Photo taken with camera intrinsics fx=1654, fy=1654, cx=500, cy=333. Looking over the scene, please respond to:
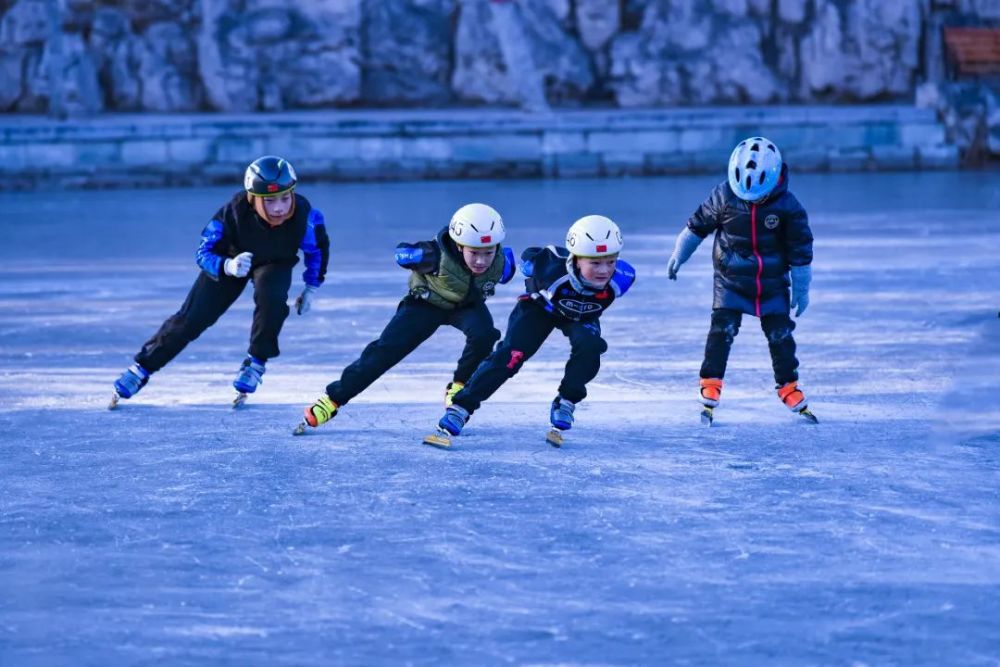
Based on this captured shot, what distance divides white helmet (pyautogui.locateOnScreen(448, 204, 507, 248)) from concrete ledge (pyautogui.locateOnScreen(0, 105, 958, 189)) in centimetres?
1382

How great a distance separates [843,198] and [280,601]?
13.5m

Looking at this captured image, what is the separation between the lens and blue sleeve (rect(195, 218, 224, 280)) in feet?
23.1

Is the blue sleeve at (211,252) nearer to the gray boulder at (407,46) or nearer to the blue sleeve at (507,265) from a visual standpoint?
the blue sleeve at (507,265)

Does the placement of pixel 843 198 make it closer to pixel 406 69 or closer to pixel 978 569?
pixel 406 69

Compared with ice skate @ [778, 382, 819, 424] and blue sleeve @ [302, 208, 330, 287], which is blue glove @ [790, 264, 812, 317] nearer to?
ice skate @ [778, 382, 819, 424]

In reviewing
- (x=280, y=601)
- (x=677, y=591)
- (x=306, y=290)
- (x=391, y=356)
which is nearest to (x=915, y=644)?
(x=677, y=591)

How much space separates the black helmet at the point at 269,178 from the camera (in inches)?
273

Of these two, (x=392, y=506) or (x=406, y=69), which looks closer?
(x=392, y=506)

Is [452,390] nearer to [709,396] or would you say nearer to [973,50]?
[709,396]

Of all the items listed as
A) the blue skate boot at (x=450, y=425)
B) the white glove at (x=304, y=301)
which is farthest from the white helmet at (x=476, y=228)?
the white glove at (x=304, y=301)

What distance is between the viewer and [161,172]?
66.0 ft

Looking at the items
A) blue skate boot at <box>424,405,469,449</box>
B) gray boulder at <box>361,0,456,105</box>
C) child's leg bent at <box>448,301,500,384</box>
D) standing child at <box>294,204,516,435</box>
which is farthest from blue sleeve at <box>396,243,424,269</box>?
gray boulder at <box>361,0,456,105</box>

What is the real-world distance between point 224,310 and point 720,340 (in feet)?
7.24

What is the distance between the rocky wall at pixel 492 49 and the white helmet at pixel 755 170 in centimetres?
1688
